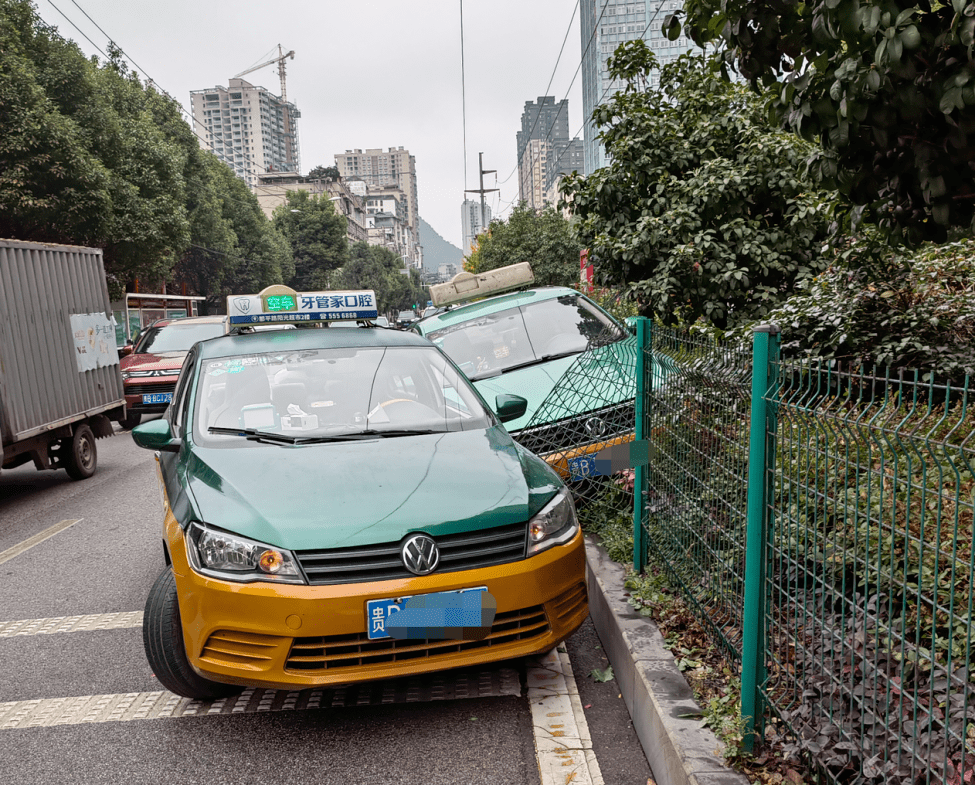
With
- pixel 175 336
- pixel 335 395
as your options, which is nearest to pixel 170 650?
pixel 335 395

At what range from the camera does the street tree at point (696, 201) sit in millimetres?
6840

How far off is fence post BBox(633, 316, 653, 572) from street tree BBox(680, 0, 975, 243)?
114 cm

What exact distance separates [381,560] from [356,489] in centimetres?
41

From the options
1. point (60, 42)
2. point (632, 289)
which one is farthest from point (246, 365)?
point (60, 42)

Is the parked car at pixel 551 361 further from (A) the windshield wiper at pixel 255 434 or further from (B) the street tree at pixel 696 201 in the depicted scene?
(A) the windshield wiper at pixel 255 434

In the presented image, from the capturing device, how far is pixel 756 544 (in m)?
2.68

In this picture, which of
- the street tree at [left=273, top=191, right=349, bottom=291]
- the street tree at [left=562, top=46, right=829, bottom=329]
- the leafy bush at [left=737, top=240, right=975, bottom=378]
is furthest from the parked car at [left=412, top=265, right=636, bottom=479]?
the street tree at [left=273, top=191, right=349, bottom=291]

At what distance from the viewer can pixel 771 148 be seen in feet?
22.3

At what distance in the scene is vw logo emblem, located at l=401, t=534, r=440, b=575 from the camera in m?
3.16

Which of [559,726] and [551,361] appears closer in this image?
[559,726]

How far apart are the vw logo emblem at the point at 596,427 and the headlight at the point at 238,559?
2.84 m

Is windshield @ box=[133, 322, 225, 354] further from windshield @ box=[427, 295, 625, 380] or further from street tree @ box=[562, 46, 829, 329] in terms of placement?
street tree @ box=[562, 46, 829, 329]

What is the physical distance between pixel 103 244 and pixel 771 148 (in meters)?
22.5

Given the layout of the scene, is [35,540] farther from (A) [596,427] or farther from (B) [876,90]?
(B) [876,90]
